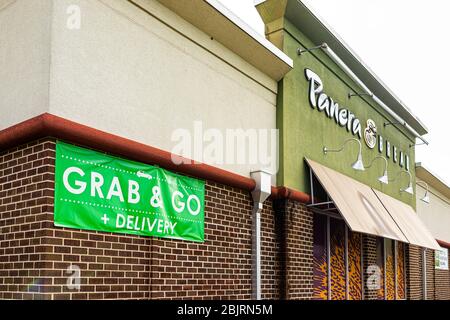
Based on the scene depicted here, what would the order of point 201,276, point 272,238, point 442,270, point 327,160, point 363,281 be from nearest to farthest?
point 201,276
point 272,238
point 327,160
point 363,281
point 442,270

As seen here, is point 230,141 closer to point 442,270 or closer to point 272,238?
point 272,238

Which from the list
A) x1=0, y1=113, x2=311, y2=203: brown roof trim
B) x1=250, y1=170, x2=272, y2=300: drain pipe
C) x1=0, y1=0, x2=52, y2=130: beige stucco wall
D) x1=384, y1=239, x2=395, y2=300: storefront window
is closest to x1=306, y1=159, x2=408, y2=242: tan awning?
x1=250, y1=170, x2=272, y2=300: drain pipe

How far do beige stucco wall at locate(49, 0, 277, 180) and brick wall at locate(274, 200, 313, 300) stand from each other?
1.41 metres

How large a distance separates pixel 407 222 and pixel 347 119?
4.12 m

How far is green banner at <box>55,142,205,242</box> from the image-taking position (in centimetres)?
664

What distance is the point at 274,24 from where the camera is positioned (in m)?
11.8

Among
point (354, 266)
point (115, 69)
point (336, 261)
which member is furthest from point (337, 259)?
point (115, 69)

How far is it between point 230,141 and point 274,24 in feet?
11.0

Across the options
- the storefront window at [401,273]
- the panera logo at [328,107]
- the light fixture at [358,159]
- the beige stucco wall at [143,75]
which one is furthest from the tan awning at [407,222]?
the beige stucco wall at [143,75]

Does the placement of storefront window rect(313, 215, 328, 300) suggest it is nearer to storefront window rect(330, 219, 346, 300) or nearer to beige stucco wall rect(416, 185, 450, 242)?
storefront window rect(330, 219, 346, 300)

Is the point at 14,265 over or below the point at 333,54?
below

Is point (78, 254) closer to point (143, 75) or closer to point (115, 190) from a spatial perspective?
point (115, 190)
